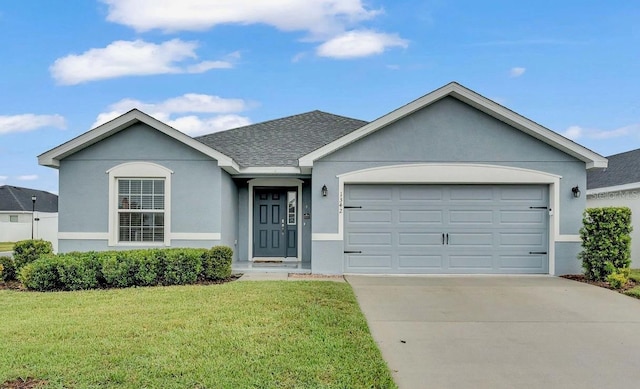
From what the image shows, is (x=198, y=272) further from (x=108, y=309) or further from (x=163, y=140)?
(x=163, y=140)

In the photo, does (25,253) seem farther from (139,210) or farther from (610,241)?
(610,241)

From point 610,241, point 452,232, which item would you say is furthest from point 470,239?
point 610,241

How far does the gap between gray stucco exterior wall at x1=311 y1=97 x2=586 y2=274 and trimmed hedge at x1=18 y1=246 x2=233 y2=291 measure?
8.72 ft

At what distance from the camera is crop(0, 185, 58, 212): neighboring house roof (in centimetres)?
3378

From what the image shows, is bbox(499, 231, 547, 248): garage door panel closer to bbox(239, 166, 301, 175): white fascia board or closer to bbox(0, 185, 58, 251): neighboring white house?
bbox(239, 166, 301, 175): white fascia board

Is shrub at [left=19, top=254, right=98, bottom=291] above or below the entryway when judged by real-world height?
below

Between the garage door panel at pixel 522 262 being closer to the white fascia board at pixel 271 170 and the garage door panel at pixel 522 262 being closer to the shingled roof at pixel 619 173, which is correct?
the white fascia board at pixel 271 170

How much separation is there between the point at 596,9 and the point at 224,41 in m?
11.0

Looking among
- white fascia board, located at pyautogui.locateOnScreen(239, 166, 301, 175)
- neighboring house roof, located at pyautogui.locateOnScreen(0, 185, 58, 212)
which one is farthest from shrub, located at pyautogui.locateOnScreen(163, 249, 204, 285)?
neighboring house roof, located at pyautogui.locateOnScreen(0, 185, 58, 212)

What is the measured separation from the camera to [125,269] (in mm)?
9242

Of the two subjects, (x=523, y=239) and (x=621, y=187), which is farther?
(x=621, y=187)

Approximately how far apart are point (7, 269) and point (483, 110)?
1202 cm

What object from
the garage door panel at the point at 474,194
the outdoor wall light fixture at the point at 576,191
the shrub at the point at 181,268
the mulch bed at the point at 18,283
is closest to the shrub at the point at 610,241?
the outdoor wall light fixture at the point at 576,191

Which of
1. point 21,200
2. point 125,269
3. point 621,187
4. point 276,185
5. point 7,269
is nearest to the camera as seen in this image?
point 125,269
